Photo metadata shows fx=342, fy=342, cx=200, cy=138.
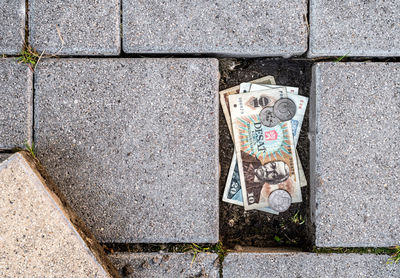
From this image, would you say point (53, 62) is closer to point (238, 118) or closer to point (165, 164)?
point (165, 164)

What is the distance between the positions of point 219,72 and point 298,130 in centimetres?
63

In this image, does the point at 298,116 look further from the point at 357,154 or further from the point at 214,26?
the point at 214,26

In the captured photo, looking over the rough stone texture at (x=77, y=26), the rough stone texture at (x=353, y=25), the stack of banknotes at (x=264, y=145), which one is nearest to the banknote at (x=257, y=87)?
the stack of banknotes at (x=264, y=145)

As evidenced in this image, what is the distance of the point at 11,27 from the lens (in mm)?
2068

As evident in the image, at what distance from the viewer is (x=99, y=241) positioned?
2.06 m

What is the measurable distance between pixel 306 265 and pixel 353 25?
1.48m

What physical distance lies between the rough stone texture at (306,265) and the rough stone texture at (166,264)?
0.10 meters

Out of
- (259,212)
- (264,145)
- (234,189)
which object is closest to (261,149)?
(264,145)

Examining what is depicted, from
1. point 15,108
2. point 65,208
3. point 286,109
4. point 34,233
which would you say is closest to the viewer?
point 34,233

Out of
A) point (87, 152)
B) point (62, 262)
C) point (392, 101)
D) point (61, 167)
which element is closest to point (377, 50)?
point (392, 101)

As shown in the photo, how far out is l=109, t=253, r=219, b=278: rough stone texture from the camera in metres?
2.05

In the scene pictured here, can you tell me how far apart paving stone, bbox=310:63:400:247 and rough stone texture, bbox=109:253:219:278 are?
67cm

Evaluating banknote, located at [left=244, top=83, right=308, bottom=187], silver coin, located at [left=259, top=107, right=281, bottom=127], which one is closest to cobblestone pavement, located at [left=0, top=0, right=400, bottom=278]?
banknote, located at [left=244, top=83, right=308, bottom=187]

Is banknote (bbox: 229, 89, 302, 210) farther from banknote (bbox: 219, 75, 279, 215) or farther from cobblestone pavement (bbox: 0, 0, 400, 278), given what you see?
cobblestone pavement (bbox: 0, 0, 400, 278)
